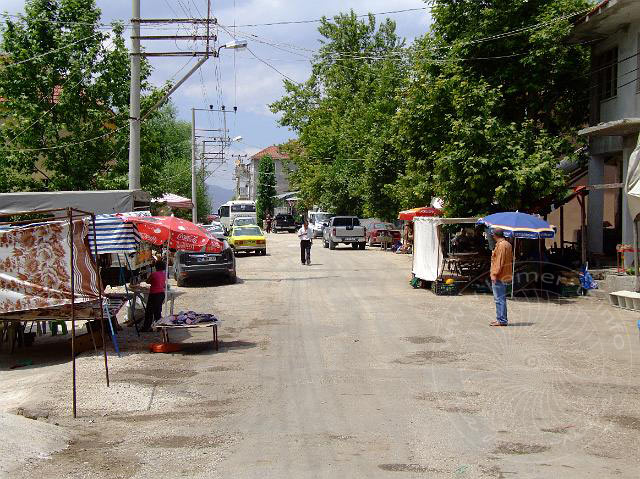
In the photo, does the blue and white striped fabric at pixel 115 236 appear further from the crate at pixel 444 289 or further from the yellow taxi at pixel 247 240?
the yellow taxi at pixel 247 240

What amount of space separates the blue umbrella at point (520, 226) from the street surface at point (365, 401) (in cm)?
227

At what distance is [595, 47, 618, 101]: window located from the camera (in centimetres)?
2109

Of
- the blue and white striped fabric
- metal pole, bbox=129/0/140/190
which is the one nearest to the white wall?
metal pole, bbox=129/0/140/190

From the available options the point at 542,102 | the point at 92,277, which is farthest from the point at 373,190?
the point at 92,277

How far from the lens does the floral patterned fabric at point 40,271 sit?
10.7m

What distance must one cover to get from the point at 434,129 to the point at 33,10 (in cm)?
1420

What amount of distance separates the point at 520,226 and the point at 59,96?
53.9 feet

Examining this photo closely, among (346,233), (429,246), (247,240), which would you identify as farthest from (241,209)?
(429,246)

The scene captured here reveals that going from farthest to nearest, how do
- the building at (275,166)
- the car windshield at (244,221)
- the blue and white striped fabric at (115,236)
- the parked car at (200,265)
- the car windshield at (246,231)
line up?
1. the building at (275,166)
2. the car windshield at (244,221)
3. the car windshield at (246,231)
4. the parked car at (200,265)
5. the blue and white striped fabric at (115,236)

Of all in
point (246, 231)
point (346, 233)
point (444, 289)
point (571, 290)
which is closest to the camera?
point (571, 290)

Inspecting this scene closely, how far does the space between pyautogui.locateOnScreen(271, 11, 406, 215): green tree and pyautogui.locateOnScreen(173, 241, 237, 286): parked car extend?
2066 cm

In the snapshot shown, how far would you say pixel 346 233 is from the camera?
41.8 meters

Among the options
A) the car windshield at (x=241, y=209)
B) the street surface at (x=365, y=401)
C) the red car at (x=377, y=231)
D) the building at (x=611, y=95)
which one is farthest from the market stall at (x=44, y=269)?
the car windshield at (x=241, y=209)

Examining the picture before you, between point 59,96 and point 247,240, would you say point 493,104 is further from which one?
point 247,240
